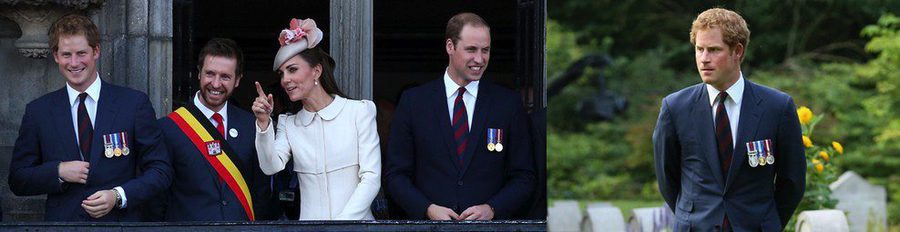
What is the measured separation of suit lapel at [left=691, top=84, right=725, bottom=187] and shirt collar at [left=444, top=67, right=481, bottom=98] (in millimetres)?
1108

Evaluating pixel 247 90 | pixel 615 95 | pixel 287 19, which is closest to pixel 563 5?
pixel 615 95

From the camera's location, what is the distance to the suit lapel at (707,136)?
788cm

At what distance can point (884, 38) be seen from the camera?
2558 centimetres

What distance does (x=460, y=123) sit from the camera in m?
8.71

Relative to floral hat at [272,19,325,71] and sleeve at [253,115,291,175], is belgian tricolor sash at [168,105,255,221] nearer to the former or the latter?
sleeve at [253,115,291,175]

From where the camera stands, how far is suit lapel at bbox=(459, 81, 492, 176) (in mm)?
8672

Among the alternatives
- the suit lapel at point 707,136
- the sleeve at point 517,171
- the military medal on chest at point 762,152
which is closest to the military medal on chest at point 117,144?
the sleeve at point 517,171

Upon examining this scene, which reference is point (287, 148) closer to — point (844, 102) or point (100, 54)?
point (100, 54)

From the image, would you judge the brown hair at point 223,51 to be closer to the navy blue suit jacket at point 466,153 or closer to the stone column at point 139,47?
the navy blue suit jacket at point 466,153

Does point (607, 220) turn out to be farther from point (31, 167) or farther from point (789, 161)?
point (31, 167)

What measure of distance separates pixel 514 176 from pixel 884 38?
1765 cm

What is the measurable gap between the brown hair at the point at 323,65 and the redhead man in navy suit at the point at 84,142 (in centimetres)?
62

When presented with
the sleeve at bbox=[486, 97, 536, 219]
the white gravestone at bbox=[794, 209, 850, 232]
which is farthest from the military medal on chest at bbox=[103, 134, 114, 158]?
the white gravestone at bbox=[794, 209, 850, 232]

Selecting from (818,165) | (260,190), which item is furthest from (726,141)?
(818,165)
